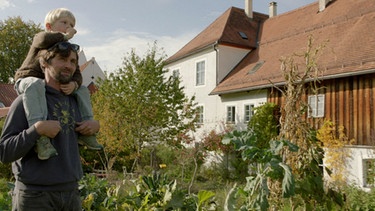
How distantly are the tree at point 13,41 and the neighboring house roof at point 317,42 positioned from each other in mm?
25417

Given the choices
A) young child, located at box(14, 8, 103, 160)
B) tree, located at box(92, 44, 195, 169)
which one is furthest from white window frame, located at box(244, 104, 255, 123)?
young child, located at box(14, 8, 103, 160)

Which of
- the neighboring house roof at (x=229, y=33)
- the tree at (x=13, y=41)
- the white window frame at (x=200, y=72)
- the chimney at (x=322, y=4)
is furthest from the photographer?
the tree at (x=13, y=41)

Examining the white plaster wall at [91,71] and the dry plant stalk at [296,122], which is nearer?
the dry plant stalk at [296,122]

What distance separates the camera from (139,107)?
42.4 ft

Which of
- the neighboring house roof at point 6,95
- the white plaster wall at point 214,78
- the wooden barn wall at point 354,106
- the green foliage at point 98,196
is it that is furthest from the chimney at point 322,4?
the neighboring house roof at point 6,95

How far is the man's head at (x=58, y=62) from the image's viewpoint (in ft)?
7.42

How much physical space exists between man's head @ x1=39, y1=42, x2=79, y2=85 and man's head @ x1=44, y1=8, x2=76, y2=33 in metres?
0.34

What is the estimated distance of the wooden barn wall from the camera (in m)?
10.5

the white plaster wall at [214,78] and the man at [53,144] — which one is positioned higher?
the white plaster wall at [214,78]

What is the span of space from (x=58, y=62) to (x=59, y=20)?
481 millimetres

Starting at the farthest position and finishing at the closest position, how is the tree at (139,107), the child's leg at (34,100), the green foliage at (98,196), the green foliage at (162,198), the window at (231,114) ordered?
the window at (231,114) < the tree at (139,107) < the green foliage at (98,196) < the green foliage at (162,198) < the child's leg at (34,100)

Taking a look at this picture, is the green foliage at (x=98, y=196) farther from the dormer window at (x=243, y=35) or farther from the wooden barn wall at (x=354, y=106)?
the dormer window at (x=243, y=35)

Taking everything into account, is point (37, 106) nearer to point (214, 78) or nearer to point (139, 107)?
point (139, 107)

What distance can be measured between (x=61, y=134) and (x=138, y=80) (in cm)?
1117
